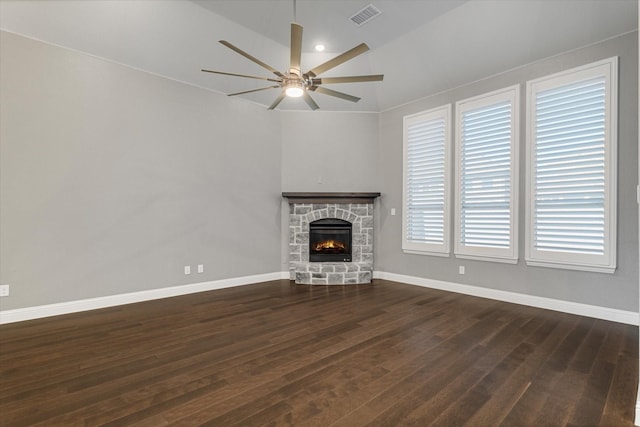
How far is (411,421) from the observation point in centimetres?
183

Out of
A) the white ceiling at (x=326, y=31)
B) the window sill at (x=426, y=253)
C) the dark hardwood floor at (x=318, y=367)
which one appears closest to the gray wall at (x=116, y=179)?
the white ceiling at (x=326, y=31)

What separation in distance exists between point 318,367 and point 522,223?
140 inches

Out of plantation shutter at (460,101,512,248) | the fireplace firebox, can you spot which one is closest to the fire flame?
the fireplace firebox

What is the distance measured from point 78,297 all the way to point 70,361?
1691 mm

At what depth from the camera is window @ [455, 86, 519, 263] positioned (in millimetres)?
4434

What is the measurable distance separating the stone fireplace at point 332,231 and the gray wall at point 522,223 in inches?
16.2

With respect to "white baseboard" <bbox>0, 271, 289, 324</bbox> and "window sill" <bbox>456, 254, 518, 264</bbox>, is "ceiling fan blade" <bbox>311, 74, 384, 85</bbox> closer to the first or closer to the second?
"window sill" <bbox>456, 254, 518, 264</bbox>

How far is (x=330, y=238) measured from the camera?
20.0ft

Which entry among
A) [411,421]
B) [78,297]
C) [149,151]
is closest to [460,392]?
[411,421]

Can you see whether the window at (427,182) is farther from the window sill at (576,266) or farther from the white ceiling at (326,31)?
the window sill at (576,266)

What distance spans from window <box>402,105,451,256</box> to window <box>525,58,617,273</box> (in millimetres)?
1217

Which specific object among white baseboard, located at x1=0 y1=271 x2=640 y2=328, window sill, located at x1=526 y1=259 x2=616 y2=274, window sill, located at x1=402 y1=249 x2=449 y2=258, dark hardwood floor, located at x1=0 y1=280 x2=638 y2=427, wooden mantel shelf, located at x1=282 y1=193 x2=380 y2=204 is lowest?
dark hardwood floor, located at x1=0 y1=280 x2=638 y2=427

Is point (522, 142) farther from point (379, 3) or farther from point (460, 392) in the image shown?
point (460, 392)

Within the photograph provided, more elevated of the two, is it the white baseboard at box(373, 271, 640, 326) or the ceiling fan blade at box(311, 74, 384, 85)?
the ceiling fan blade at box(311, 74, 384, 85)
